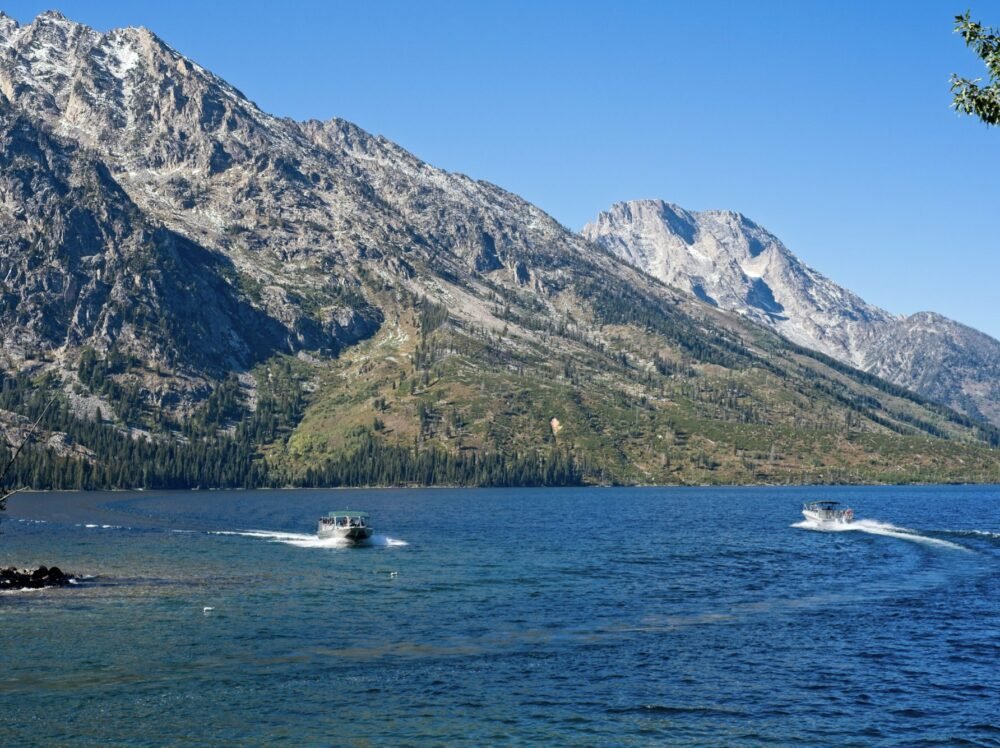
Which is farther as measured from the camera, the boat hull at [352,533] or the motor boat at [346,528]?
the motor boat at [346,528]

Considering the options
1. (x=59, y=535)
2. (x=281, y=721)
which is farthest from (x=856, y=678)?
(x=59, y=535)

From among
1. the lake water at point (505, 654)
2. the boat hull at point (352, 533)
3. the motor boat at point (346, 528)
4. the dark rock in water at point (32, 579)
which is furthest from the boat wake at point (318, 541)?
the dark rock in water at point (32, 579)

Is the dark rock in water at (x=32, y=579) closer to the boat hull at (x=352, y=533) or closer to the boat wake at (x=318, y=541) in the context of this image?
the boat wake at (x=318, y=541)

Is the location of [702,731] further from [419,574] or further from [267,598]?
[419,574]

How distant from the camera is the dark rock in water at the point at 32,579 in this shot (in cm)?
11406

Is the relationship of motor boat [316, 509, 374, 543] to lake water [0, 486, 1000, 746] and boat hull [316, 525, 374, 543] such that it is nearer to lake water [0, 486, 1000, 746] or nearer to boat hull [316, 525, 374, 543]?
boat hull [316, 525, 374, 543]

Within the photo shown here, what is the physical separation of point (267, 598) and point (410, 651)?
33.3m

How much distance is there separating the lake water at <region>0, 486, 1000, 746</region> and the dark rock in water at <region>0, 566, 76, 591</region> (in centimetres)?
349

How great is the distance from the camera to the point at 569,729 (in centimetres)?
5841

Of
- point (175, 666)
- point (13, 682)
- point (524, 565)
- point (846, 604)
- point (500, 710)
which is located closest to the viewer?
point (500, 710)

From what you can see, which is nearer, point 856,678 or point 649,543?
point 856,678

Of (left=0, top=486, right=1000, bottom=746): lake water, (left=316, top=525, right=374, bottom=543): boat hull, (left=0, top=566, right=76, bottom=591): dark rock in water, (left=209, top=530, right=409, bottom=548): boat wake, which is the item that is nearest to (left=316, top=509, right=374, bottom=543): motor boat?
(left=316, top=525, right=374, bottom=543): boat hull

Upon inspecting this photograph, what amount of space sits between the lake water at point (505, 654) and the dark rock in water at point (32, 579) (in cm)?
349

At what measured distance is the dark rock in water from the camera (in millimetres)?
114062
